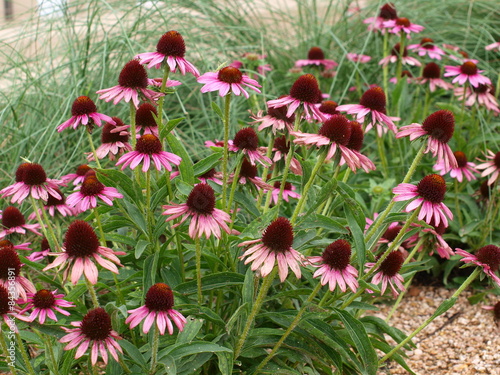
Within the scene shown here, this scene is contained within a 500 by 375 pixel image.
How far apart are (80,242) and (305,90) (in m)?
0.72

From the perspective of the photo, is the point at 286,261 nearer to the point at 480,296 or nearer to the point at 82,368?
the point at 82,368

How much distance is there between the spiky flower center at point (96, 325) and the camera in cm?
132

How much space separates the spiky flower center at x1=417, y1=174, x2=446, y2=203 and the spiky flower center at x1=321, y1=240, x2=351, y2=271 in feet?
0.80

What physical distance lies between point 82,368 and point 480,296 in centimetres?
173

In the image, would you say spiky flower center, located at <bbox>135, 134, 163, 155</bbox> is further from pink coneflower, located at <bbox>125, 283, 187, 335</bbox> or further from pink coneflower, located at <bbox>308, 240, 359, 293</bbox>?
pink coneflower, located at <bbox>308, 240, 359, 293</bbox>

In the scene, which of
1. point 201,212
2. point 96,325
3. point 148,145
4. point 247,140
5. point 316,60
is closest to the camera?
point 96,325

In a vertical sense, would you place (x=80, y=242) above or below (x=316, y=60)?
above

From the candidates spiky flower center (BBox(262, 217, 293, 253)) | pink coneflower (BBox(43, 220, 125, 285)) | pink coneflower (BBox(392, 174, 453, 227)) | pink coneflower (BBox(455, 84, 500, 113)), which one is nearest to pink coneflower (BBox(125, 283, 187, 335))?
pink coneflower (BBox(43, 220, 125, 285))

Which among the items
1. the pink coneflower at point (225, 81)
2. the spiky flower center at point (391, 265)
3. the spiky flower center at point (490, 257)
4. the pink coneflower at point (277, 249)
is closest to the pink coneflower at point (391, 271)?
the spiky flower center at point (391, 265)

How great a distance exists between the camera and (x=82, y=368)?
5.50 feet

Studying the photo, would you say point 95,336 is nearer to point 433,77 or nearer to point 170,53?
point 170,53

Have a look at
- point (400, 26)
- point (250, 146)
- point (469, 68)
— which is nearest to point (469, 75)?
point (469, 68)

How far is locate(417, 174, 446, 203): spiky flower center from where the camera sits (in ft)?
4.98

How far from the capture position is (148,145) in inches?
61.7
